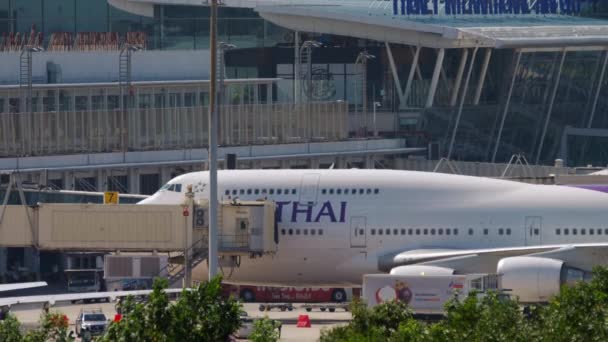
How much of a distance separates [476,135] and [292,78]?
9.81 metres

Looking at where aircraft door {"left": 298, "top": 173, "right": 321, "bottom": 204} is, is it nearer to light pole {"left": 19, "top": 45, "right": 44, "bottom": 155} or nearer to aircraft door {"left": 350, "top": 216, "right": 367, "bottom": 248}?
aircraft door {"left": 350, "top": 216, "right": 367, "bottom": 248}

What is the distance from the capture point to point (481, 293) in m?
74.0

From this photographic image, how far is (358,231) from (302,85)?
40.3 metres

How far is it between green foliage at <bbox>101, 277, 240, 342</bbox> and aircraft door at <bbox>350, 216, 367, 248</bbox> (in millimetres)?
28906

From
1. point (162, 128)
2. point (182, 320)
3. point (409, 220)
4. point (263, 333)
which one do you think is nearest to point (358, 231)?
point (409, 220)

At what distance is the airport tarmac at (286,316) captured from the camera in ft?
248

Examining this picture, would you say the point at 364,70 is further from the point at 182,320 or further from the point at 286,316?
the point at 182,320

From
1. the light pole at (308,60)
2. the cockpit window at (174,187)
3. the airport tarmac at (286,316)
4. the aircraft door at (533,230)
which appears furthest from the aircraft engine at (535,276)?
the light pole at (308,60)

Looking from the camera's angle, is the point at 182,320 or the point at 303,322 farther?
the point at 303,322

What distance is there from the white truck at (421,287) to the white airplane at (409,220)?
4.56 ft

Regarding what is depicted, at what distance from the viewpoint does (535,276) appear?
77250 millimetres

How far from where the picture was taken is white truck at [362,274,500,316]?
76688mm

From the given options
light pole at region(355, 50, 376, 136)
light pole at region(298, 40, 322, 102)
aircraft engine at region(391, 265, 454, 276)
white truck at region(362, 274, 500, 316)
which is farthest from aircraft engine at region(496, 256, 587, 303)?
light pole at region(355, 50, 376, 136)

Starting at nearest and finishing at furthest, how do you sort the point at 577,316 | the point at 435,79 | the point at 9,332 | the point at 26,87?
the point at 9,332 < the point at 577,316 < the point at 26,87 < the point at 435,79
